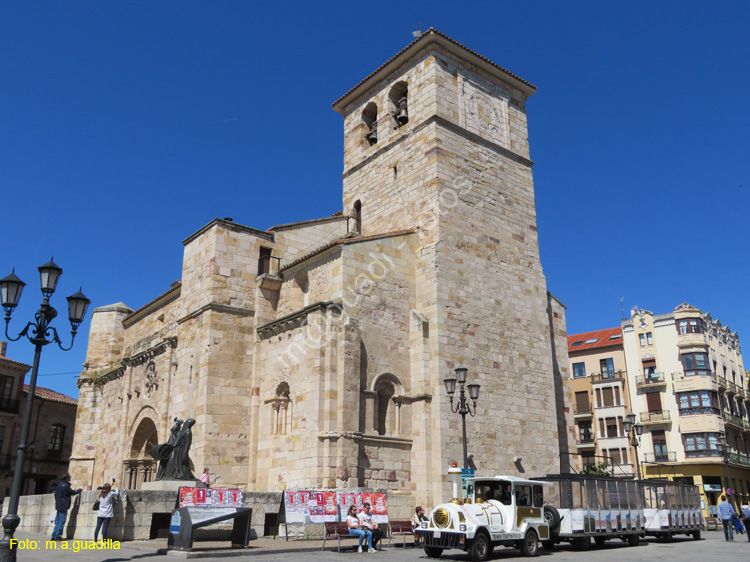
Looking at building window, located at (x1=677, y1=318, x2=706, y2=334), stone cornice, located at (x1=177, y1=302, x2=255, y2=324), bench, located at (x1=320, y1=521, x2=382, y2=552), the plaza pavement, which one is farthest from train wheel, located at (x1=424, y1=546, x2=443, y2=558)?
building window, located at (x1=677, y1=318, x2=706, y2=334)

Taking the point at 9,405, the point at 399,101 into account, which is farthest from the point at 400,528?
the point at 9,405

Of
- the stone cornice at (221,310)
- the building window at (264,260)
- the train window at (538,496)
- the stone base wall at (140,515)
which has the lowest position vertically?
the stone base wall at (140,515)

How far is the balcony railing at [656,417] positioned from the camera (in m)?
39.7

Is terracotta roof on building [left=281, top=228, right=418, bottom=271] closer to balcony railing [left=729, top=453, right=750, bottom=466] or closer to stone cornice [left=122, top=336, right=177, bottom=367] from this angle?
stone cornice [left=122, top=336, right=177, bottom=367]

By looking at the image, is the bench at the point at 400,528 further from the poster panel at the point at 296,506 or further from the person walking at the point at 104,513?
the person walking at the point at 104,513

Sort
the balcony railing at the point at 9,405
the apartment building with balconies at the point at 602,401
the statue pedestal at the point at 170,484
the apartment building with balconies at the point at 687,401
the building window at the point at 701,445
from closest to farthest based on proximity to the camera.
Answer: the statue pedestal at the point at 170,484 < the balcony railing at the point at 9,405 < the building window at the point at 701,445 < the apartment building with balconies at the point at 687,401 < the apartment building with balconies at the point at 602,401

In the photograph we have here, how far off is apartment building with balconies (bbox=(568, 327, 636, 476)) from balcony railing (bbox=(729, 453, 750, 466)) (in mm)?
5460

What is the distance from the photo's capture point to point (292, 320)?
66.3 ft

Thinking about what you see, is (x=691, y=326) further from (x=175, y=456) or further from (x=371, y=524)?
(x=175, y=456)

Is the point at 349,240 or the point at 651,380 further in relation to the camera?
the point at 651,380

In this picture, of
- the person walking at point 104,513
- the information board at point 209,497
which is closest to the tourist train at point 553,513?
the information board at point 209,497

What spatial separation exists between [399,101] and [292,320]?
403 inches

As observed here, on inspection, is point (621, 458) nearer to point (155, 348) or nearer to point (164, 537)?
point (155, 348)

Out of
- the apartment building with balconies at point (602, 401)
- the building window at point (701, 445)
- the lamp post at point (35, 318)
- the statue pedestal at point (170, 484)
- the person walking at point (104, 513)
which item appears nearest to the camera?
the lamp post at point (35, 318)
